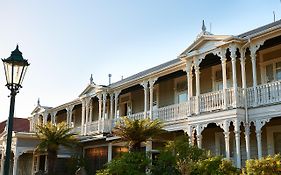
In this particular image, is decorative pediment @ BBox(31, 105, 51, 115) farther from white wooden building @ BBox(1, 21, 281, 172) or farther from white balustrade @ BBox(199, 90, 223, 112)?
white balustrade @ BBox(199, 90, 223, 112)

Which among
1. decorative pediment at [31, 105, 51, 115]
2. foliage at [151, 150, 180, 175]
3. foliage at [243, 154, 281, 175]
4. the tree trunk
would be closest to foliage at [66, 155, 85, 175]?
the tree trunk

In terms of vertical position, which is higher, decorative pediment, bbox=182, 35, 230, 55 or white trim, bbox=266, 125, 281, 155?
decorative pediment, bbox=182, 35, 230, 55

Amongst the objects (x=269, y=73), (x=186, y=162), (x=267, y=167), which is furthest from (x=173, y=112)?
(x=267, y=167)

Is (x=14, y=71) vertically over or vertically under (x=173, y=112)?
under

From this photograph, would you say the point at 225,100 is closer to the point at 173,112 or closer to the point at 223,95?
the point at 223,95

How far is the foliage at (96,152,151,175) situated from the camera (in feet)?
48.2

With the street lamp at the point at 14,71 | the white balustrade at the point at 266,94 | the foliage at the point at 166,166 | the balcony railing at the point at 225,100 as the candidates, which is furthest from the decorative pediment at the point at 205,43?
the street lamp at the point at 14,71

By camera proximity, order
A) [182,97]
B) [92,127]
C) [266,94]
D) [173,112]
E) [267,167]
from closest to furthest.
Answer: [267,167]
[266,94]
[173,112]
[182,97]
[92,127]

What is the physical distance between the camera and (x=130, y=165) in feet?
48.6

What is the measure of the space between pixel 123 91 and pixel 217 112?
11.9m

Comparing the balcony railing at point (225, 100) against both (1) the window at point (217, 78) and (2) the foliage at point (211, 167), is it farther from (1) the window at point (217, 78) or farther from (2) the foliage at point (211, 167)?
(2) the foliage at point (211, 167)

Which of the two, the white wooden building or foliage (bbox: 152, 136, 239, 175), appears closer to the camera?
foliage (bbox: 152, 136, 239, 175)

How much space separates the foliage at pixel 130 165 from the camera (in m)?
14.7

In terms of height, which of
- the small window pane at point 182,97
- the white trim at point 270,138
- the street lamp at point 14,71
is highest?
the small window pane at point 182,97
